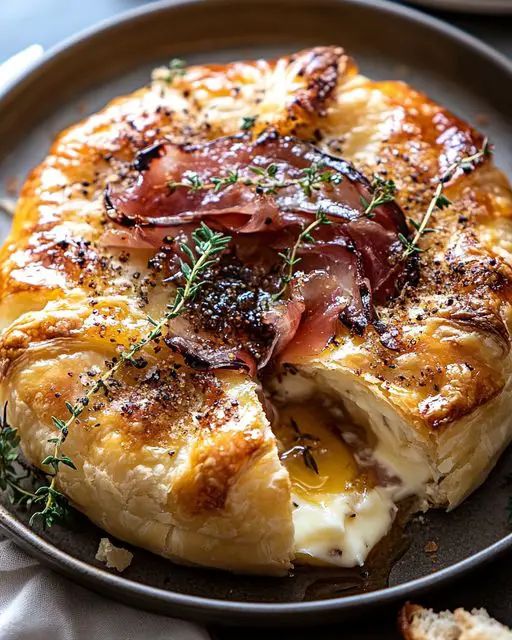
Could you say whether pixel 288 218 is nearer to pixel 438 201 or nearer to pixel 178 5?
pixel 438 201

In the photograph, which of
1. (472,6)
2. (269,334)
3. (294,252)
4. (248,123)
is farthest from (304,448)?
(472,6)

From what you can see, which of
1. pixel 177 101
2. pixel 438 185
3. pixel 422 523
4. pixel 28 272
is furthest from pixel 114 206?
pixel 422 523

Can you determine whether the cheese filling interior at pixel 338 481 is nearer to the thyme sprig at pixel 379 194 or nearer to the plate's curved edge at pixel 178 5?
the thyme sprig at pixel 379 194

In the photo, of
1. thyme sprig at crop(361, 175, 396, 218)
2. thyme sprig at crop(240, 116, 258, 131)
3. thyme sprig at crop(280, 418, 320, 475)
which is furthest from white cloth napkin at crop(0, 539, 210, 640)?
thyme sprig at crop(240, 116, 258, 131)

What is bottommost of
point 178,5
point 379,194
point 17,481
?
point 17,481

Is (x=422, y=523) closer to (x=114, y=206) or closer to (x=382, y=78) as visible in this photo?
(x=114, y=206)

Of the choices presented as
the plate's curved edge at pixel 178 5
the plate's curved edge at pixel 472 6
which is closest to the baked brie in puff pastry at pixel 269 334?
the plate's curved edge at pixel 178 5

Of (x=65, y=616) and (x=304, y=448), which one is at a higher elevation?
(x=304, y=448)
